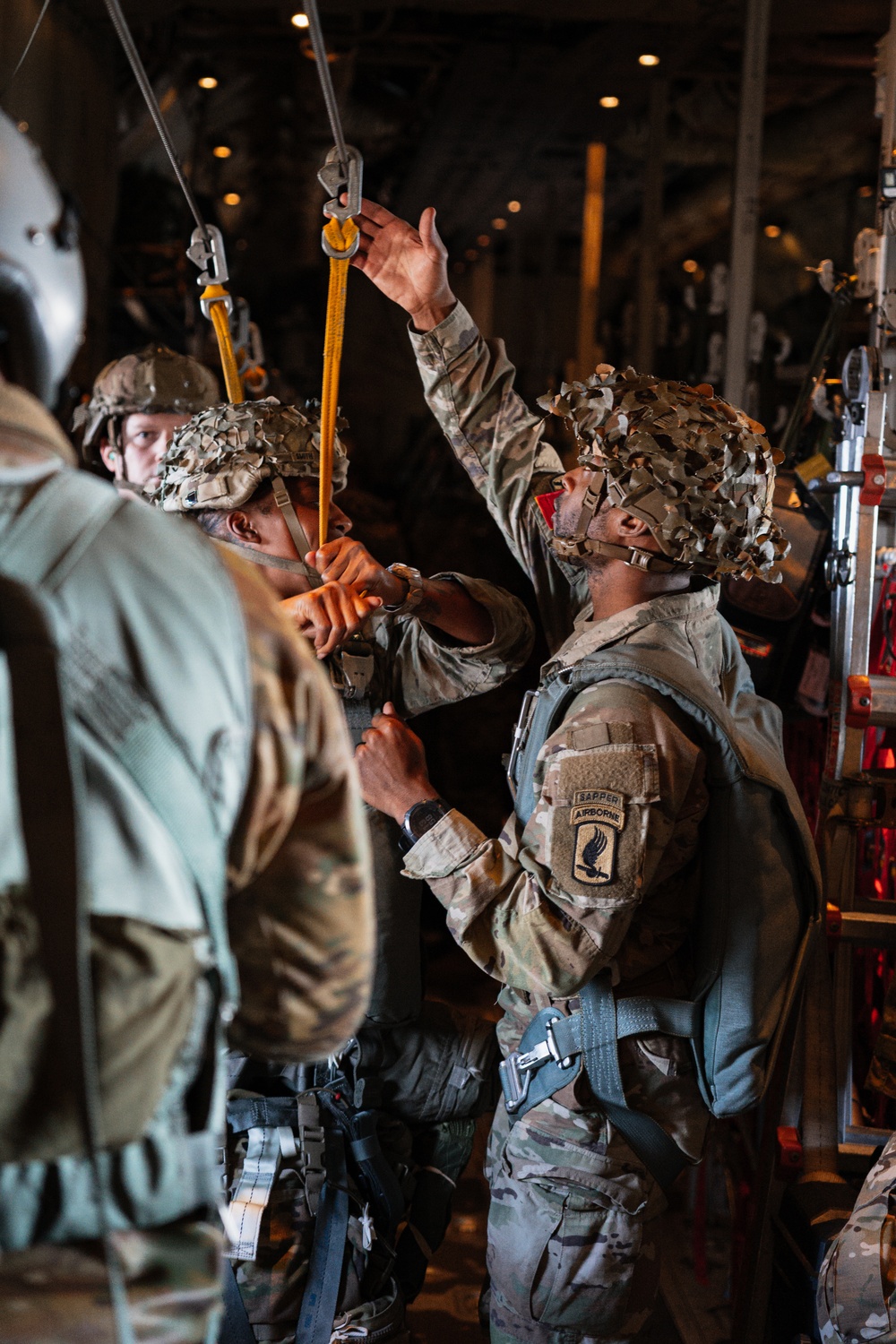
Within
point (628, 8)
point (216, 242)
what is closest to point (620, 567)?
point (216, 242)

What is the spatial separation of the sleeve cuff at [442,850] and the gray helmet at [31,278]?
4.30ft

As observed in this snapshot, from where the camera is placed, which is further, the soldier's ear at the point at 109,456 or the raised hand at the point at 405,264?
the soldier's ear at the point at 109,456

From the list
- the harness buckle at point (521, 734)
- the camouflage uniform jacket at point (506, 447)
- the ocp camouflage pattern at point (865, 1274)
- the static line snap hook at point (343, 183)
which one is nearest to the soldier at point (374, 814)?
the camouflage uniform jacket at point (506, 447)

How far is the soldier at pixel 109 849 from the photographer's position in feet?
3.54

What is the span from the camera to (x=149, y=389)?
13.9ft

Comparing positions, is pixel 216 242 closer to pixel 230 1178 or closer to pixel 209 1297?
pixel 230 1178

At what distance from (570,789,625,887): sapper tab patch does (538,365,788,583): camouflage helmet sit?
0.61 metres

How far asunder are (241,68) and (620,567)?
885 centimetres

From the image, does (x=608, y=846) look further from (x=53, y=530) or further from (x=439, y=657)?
(x=53, y=530)

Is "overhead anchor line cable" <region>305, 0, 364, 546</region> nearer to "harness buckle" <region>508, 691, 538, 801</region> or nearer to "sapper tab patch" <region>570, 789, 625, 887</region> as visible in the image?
"harness buckle" <region>508, 691, 538, 801</region>

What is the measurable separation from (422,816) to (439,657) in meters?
0.58

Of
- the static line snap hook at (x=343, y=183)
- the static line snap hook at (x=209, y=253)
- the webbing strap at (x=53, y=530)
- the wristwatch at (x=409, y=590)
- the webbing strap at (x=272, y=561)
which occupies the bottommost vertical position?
the webbing strap at (x=53, y=530)

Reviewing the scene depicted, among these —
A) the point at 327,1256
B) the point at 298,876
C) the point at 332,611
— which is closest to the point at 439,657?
the point at 332,611

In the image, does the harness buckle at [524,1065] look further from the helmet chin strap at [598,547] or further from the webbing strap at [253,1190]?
the helmet chin strap at [598,547]
